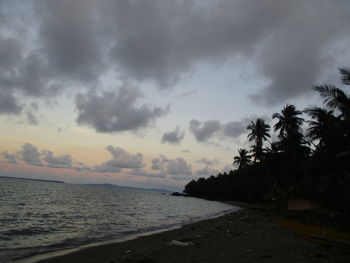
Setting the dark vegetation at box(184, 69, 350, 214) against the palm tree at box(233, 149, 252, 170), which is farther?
the palm tree at box(233, 149, 252, 170)

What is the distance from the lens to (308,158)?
35906mm

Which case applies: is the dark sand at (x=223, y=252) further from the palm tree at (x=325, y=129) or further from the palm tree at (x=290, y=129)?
the palm tree at (x=290, y=129)

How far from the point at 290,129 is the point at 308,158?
4814 millimetres

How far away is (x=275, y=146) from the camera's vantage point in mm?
38750

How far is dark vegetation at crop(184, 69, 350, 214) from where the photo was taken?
1550 cm

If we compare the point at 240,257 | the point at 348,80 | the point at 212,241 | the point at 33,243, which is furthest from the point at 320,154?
the point at 33,243

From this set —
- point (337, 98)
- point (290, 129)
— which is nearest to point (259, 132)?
point (290, 129)

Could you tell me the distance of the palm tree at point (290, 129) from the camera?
34875 millimetres

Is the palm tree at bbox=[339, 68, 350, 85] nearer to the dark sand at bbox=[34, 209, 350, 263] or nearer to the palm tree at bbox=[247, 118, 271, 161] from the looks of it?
the dark sand at bbox=[34, 209, 350, 263]

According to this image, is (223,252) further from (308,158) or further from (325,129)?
(308,158)

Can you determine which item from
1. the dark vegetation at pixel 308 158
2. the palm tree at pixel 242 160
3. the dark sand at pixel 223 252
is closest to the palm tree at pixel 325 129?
the dark vegetation at pixel 308 158

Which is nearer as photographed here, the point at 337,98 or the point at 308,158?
the point at 337,98

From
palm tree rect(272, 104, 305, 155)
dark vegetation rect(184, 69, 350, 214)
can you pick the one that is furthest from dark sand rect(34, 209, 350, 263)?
palm tree rect(272, 104, 305, 155)

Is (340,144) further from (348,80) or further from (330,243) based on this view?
(330,243)
